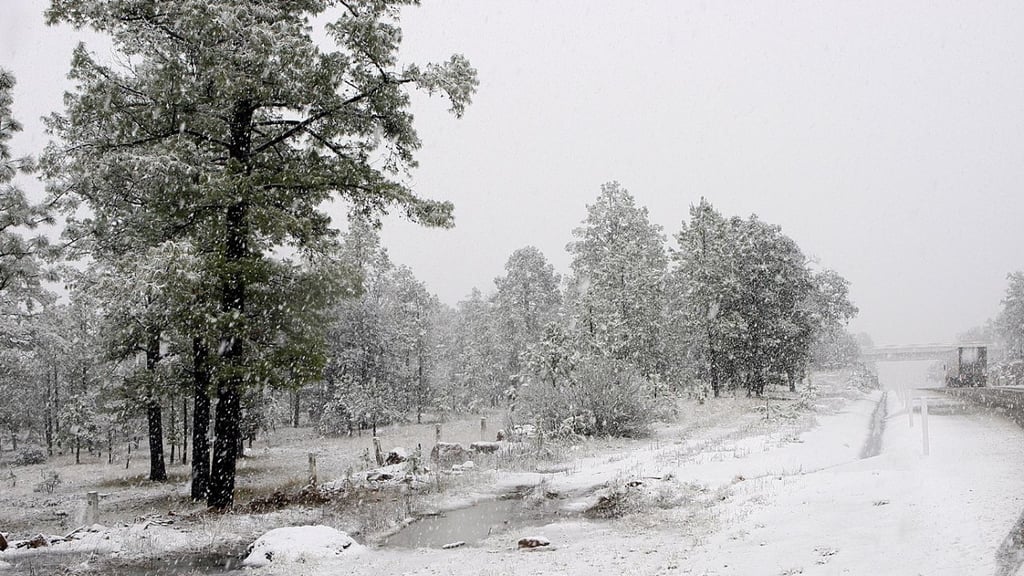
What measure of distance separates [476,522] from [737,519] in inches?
197

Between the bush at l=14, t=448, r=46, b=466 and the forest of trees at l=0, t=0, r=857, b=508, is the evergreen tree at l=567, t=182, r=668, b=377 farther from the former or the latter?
the bush at l=14, t=448, r=46, b=466

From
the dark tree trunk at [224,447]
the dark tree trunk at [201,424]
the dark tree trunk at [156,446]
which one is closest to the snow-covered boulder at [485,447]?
the dark tree trunk at [201,424]

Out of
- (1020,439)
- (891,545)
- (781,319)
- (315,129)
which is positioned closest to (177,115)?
(315,129)

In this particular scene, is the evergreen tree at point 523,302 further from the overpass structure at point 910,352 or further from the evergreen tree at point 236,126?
the overpass structure at point 910,352

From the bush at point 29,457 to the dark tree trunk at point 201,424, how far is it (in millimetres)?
37193

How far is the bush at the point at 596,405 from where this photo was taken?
23.6m

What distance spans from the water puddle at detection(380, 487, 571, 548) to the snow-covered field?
178 millimetres

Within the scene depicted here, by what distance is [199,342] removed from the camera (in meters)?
14.6

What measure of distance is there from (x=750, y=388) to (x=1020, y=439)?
26274 millimetres

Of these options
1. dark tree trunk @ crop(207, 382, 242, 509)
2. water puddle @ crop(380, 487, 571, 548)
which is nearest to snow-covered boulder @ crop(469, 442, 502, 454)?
water puddle @ crop(380, 487, 571, 548)

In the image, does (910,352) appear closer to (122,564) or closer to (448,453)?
(448,453)

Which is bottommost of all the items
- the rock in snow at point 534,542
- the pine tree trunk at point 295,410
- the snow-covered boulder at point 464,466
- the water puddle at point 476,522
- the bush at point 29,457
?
the bush at point 29,457

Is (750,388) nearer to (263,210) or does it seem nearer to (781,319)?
(781,319)

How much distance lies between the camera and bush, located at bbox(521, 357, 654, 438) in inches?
928
